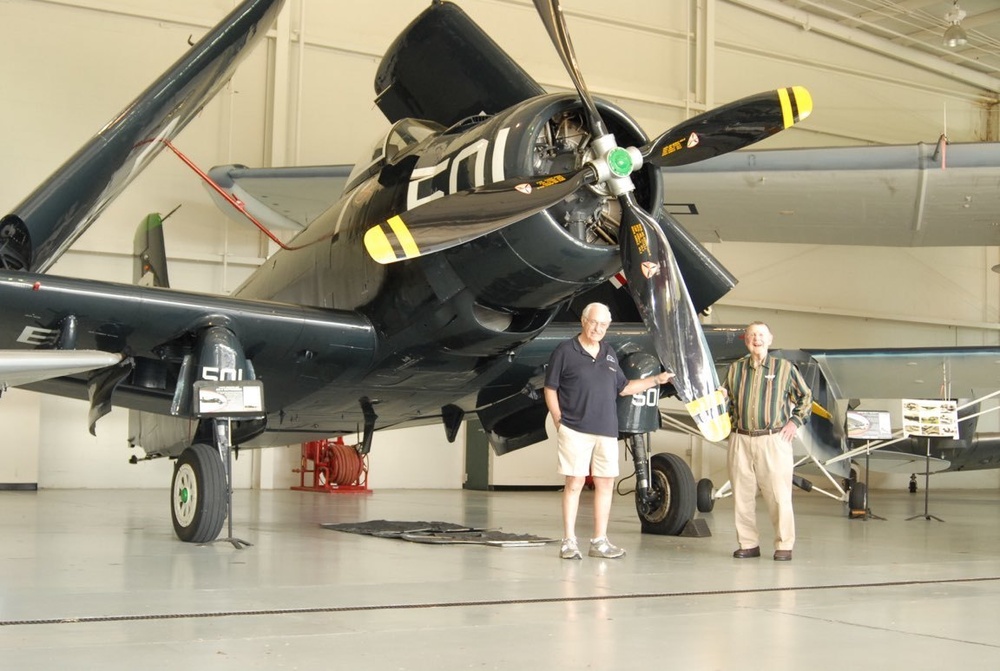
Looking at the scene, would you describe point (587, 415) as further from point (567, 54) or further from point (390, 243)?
point (567, 54)

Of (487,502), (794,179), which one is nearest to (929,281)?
(794,179)

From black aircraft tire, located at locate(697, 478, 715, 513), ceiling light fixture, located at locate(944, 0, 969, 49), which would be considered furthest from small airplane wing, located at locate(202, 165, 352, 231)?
ceiling light fixture, located at locate(944, 0, 969, 49)

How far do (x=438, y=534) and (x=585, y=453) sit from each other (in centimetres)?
175

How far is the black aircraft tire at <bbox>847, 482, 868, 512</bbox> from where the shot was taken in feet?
38.0

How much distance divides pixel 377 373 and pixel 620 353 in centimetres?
180

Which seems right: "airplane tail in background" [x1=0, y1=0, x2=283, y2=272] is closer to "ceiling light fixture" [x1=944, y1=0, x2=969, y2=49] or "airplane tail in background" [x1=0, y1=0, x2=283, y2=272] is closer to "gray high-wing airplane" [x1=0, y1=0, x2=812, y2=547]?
"gray high-wing airplane" [x1=0, y1=0, x2=812, y2=547]

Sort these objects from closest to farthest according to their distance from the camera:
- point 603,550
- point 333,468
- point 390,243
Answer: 1. point 390,243
2. point 603,550
3. point 333,468

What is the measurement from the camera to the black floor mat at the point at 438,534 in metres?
6.64

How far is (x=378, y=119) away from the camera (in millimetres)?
16641

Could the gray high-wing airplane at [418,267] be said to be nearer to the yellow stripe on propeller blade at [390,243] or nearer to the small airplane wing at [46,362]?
the yellow stripe on propeller blade at [390,243]

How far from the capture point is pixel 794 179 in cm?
1248

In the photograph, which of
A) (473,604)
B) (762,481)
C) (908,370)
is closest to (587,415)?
(762,481)

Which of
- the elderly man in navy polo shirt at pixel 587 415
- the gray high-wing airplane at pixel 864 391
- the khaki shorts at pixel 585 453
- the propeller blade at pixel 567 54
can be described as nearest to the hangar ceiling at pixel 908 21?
the gray high-wing airplane at pixel 864 391

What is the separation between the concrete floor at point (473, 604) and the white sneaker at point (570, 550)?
0.08m
